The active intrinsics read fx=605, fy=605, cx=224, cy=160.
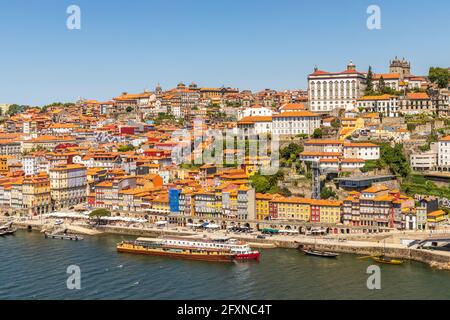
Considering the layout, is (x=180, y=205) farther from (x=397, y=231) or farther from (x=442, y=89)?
(x=442, y=89)

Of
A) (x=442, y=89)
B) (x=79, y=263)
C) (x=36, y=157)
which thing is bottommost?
(x=79, y=263)

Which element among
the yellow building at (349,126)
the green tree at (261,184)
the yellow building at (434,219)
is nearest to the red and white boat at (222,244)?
the green tree at (261,184)

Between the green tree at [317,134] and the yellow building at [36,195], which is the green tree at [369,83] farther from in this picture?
the yellow building at [36,195]

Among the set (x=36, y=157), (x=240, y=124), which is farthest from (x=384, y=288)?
(x=36, y=157)

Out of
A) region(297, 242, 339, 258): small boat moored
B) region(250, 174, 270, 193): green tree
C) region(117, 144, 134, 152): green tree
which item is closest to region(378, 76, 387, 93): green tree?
region(250, 174, 270, 193): green tree
